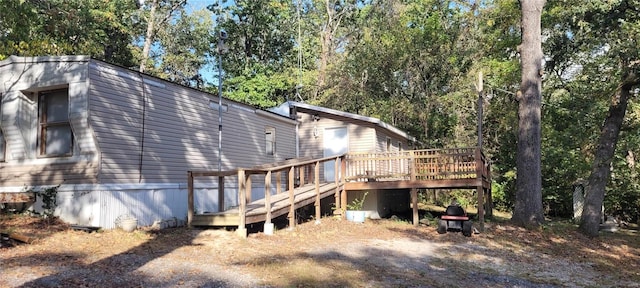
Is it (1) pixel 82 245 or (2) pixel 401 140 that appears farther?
(2) pixel 401 140

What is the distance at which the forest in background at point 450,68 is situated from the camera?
17.5m

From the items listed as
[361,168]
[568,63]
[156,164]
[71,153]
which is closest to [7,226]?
[71,153]

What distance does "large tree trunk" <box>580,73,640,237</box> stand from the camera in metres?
11.8

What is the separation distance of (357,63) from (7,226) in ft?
58.9

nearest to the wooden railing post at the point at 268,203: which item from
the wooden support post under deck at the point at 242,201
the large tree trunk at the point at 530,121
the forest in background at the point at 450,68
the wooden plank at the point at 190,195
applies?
the wooden support post under deck at the point at 242,201

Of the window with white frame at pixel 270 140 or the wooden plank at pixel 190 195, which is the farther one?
the window with white frame at pixel 270 140

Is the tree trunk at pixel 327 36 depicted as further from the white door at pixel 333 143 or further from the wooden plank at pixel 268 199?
the wooden plank at pixel 268 199

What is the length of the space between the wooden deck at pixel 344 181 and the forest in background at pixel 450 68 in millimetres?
5825

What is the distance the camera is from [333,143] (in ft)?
52.4

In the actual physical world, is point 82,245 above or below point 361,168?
below

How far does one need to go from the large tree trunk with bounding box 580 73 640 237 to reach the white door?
7.55 meters

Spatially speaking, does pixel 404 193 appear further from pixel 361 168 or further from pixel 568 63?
pixel 568 63

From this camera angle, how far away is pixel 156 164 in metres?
9.66

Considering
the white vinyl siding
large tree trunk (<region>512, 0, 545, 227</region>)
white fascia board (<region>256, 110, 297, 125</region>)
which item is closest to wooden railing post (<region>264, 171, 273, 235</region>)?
the white vinyl siding
